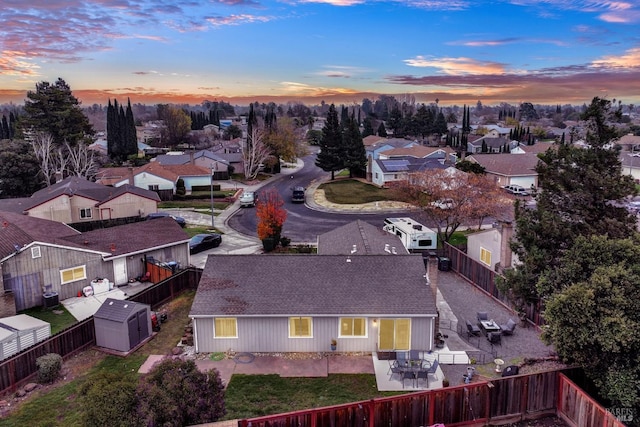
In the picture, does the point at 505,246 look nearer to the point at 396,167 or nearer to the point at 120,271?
the point at 120,271

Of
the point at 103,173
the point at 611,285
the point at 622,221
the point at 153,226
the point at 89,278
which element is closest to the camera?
the point at 611,285

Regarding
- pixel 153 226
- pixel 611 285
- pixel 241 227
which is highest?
pixel 611 285

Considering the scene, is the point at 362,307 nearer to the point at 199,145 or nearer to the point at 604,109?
the point at 604,109

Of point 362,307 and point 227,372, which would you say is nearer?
point 227,372

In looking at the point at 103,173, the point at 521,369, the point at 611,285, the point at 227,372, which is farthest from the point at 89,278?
the point at 103,173

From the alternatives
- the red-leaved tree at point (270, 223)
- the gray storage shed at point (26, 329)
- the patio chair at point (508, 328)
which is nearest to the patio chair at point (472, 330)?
the patio chair at point (508, 328)

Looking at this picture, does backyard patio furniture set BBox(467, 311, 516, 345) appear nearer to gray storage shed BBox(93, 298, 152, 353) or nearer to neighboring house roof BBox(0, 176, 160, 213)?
gray storage shed BBox(93, 298, 152, 353)

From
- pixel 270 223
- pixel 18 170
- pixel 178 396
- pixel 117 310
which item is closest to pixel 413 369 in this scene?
pixel 178 396
